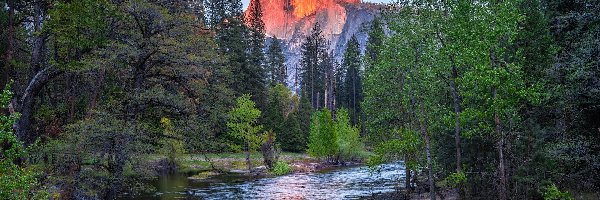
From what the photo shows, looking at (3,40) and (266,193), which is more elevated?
(3,40)

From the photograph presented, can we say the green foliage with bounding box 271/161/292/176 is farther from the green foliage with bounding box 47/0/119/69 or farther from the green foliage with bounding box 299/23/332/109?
the green foliage with bounding box 299/23/332/109

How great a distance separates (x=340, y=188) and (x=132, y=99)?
17950mm

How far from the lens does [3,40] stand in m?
21.9

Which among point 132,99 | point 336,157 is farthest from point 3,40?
point 336,157

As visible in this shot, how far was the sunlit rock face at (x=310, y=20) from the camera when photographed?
17938 centimetres

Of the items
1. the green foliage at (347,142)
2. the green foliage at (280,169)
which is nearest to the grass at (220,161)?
the green foliage at (280,169)

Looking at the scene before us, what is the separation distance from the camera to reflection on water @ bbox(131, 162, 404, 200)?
2906cm

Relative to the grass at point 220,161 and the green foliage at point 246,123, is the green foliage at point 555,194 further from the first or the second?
the green foliage at point 246,123

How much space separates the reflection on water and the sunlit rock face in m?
135

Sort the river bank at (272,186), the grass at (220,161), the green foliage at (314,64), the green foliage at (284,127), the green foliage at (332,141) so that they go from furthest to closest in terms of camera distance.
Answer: the green foliage at (314,64)
the green foliage at (284,127)
the green foliage at (332,141)
the grass at (220,161)
the river bank at (272,186)

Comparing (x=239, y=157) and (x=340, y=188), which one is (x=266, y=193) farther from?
(x=239, y=157)

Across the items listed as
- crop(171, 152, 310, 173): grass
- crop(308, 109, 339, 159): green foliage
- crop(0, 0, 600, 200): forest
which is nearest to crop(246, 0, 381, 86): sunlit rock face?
crop(308, 109, 339, 159): green foliage

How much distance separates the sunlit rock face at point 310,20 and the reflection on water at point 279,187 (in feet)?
445

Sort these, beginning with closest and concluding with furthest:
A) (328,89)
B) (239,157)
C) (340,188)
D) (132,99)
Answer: (132,99) < (340,188) < (239,157) < (328,89)
